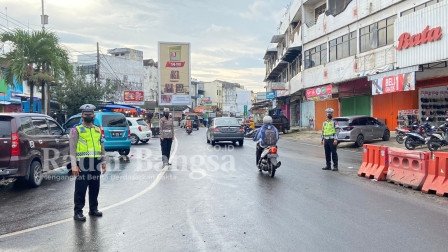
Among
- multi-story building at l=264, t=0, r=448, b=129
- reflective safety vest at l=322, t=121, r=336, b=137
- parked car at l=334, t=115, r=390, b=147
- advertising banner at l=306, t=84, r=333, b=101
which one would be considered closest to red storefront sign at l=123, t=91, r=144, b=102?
multi-story building at l=264, t=0, r=448, b=129

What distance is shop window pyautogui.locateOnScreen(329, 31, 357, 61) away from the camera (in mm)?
29438

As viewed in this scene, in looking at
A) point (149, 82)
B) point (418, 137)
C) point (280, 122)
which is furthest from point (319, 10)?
point (149, 82)

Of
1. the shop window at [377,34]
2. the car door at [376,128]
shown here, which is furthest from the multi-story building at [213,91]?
the car door at [376,128]

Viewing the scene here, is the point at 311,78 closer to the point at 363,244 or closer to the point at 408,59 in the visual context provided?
the point at 408,59

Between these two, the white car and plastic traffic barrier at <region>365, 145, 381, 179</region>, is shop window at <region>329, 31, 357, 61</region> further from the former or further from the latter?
plastic traffic barrier at <region>365, 145, 381, 179</region>

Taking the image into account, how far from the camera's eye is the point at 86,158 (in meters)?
6.86

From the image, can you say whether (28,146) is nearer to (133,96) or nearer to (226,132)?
(226,132)

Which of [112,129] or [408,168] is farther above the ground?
[112,129]

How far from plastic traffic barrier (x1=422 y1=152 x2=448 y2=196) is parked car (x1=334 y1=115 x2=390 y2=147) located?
12435 mm

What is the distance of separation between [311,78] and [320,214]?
30.1 meters

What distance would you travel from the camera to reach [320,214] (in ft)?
22.3

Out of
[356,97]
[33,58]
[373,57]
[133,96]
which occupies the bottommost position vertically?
[356,97]

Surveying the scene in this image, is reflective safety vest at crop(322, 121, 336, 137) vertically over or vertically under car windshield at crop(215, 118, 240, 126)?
under

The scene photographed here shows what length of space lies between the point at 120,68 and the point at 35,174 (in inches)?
2376
